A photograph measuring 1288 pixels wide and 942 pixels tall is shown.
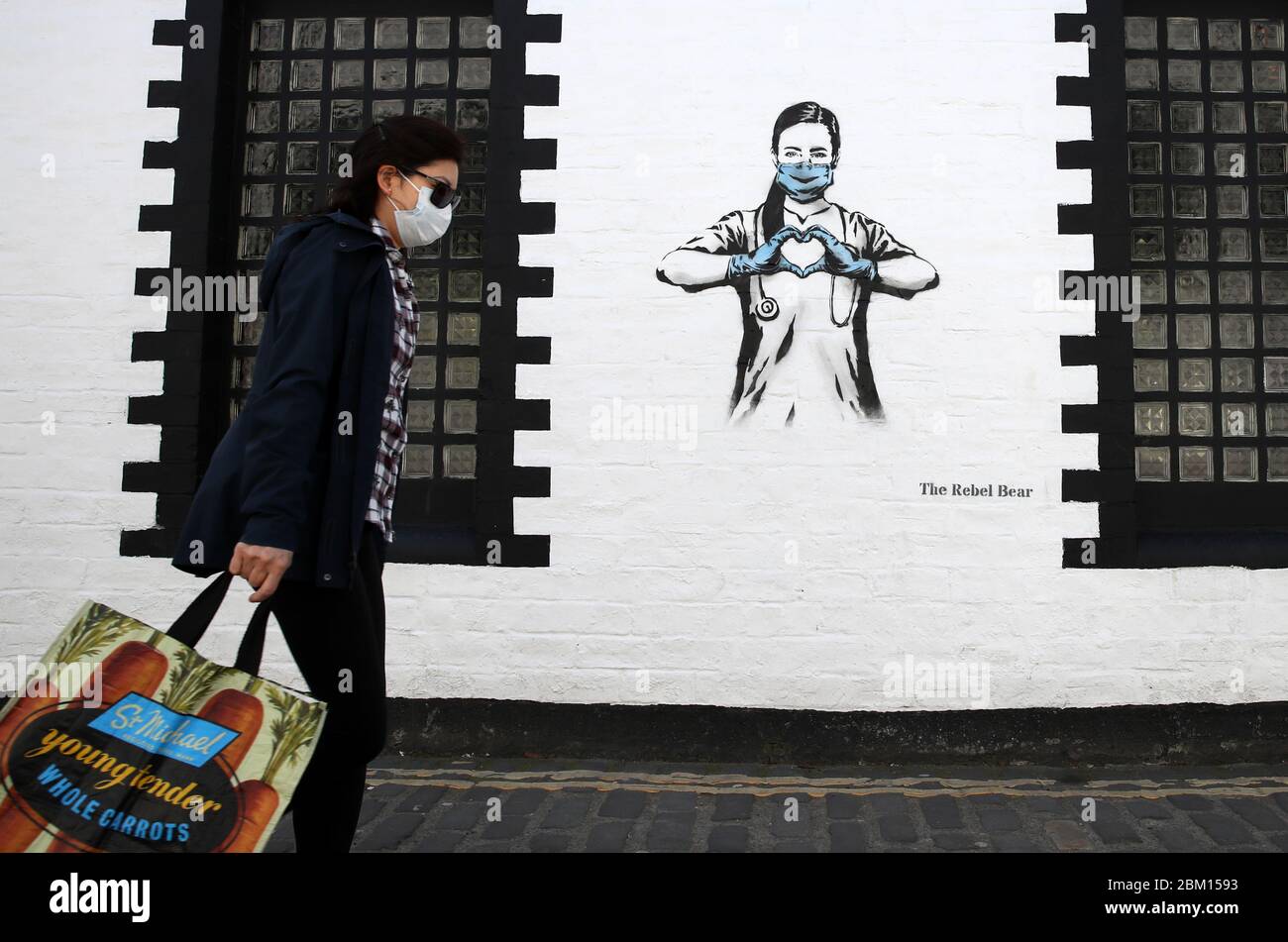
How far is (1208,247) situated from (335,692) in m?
5.22

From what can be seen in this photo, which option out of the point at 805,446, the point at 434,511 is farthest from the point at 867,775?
the point at 434,511

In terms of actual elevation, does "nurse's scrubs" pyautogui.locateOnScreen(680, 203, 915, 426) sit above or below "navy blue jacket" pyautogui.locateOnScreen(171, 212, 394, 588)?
above

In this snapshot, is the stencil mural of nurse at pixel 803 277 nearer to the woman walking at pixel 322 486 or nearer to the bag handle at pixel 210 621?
the woman walking at pixel 322 486

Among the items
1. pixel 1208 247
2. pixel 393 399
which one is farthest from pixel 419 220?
pixel 1208 247

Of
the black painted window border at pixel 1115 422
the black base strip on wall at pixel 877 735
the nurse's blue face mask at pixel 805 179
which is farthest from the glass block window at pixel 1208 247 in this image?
the nurse's blue face mask at pixel 805 179

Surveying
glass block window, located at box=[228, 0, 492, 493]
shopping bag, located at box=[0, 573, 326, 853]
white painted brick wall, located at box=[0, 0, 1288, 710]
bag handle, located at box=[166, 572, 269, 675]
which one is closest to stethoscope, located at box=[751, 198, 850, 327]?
white painted brick wall, located at box=[0, 0, 1288, 710]

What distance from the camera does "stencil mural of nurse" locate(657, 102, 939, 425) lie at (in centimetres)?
459

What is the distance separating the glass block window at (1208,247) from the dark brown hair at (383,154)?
3994 millimetres

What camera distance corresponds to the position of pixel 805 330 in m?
4.61

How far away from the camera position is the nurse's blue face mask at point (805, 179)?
15.3 feet

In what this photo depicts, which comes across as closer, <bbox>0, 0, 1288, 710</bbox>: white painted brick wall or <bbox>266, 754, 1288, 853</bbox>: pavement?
<bbox>266, 754, 1288, 853</bbox>: pavement

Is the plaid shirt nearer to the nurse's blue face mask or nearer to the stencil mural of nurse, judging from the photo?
the stencil mural of nurse

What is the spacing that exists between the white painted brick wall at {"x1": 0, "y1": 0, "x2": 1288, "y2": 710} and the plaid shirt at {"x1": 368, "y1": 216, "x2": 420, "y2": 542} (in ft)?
6.91

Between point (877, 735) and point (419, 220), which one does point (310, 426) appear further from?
point (877, 735)
